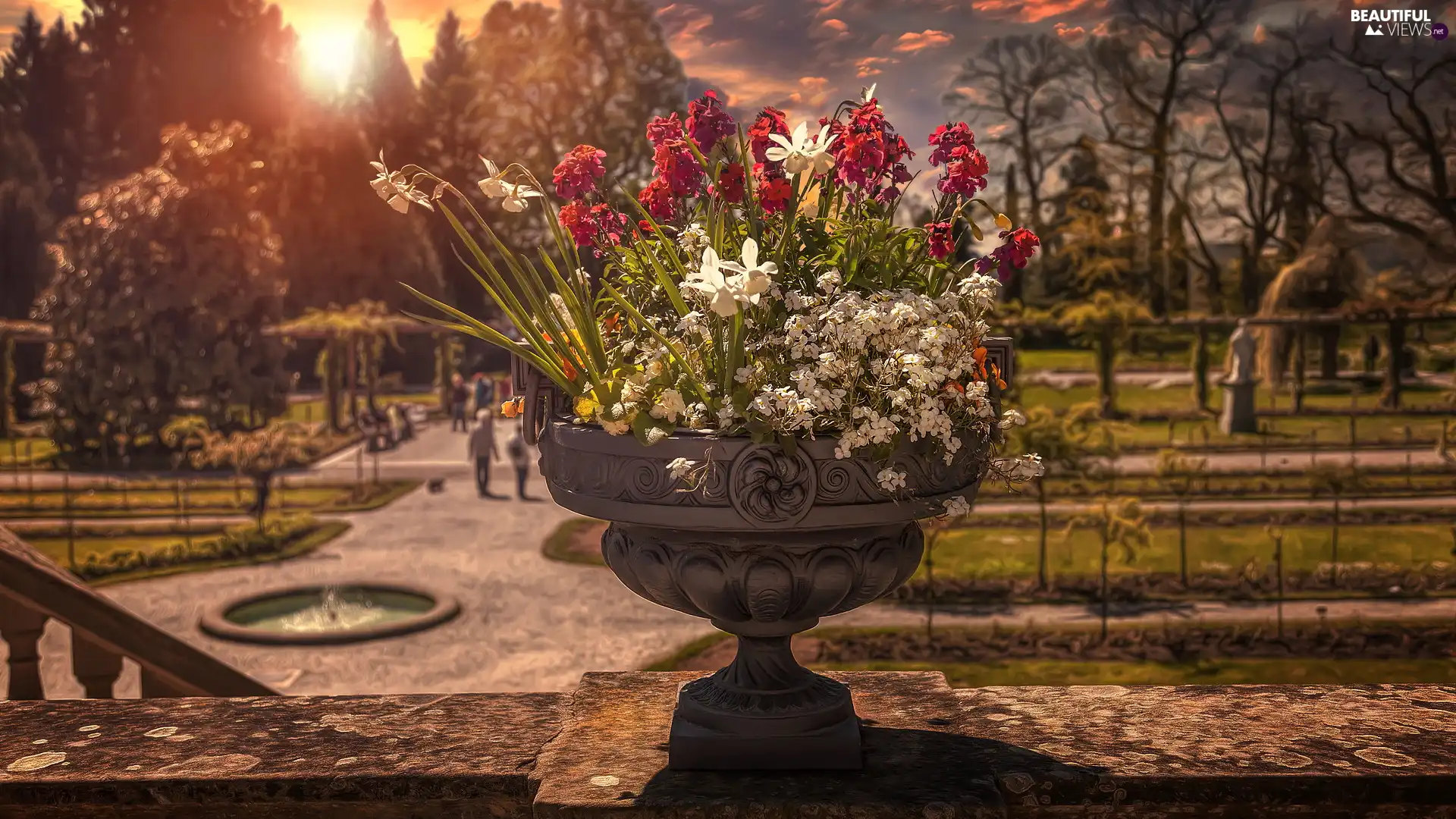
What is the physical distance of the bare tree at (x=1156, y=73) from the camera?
35.6ft

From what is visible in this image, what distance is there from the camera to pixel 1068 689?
7.63 ft

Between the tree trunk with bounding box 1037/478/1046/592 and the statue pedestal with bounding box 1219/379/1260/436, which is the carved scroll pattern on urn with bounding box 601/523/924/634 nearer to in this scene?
the tree trunk with bounding box 1037/478/1046/592

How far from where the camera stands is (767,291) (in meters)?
1.84

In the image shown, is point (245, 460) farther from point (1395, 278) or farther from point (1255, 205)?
point (1395, 278)

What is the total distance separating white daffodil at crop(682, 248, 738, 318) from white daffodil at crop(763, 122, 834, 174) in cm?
23

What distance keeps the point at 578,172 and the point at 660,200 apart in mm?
147

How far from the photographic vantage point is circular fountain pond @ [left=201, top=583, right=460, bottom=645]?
28.9ft

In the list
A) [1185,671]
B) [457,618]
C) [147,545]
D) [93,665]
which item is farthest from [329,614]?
[93,665]

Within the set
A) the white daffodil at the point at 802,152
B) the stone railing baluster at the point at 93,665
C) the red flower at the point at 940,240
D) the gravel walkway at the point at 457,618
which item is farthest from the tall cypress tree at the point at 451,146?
the white daffodil at the point at 802,152

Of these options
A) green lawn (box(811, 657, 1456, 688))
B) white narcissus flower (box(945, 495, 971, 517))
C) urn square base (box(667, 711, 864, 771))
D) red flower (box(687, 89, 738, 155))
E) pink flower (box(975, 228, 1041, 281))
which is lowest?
green lawn (box(811, 657, 1456, 688))

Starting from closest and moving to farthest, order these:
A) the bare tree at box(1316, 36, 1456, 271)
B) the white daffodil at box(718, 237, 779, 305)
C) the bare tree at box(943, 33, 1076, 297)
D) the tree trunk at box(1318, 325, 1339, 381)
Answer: the white daffodil at box(718, 237, 779, 305)
the bare tree at box(1316, 36, 1456, 271)
the bare tree at box(943, 33, 1076, 297)
the tree trunk at box(1318, 325, 1339, 381)

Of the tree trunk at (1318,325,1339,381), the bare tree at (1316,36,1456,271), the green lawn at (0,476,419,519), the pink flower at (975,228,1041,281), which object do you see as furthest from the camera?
the green lawn at (0,476,419,519)

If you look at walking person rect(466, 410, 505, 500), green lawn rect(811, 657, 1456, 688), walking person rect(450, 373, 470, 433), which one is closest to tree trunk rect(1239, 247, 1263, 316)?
green lawn rect(811, 657, 1456, 688)

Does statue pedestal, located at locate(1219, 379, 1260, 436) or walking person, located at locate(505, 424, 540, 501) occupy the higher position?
statue pedestal, located at locate(1219, 379, 1260, 436)
